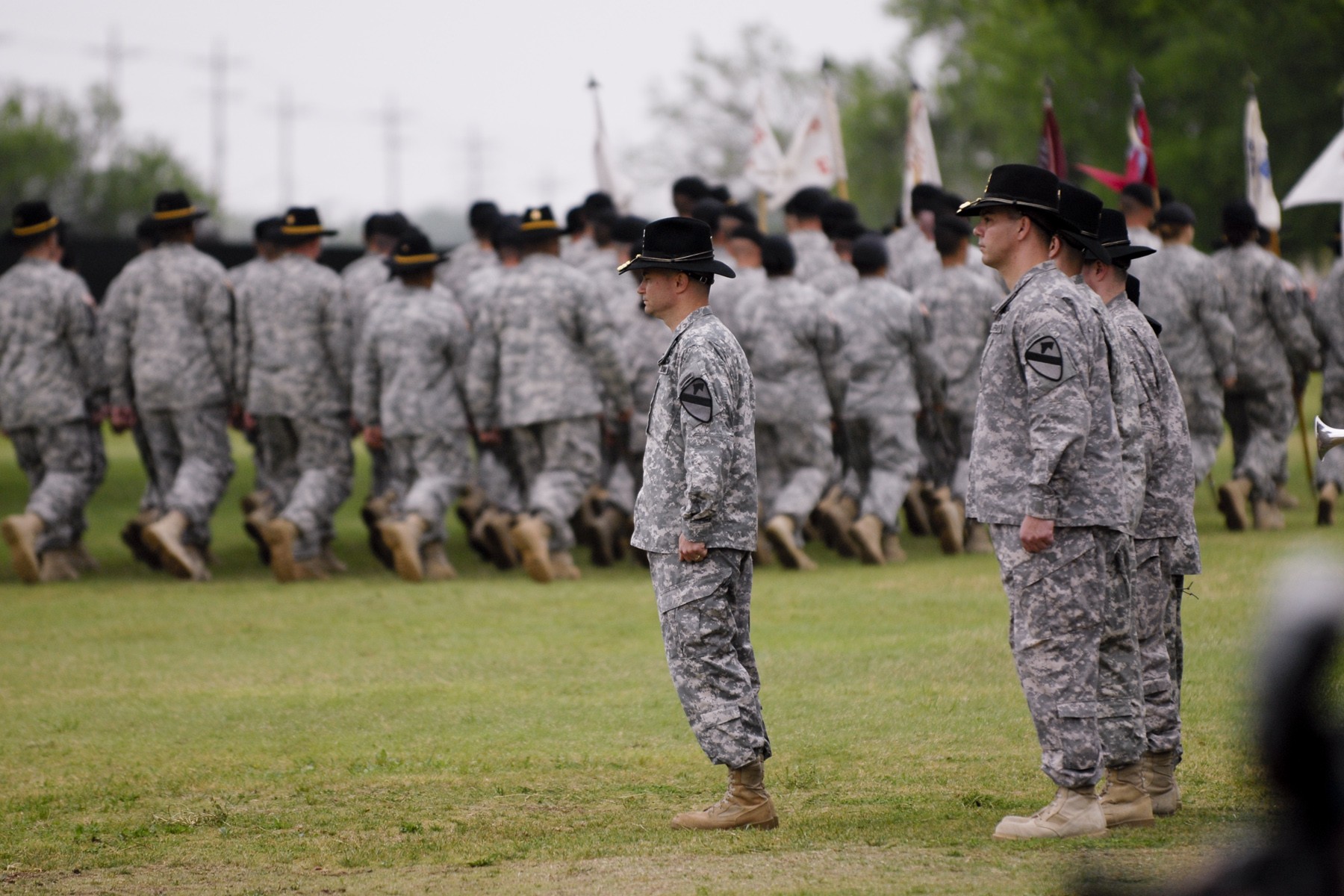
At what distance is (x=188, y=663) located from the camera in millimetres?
9055

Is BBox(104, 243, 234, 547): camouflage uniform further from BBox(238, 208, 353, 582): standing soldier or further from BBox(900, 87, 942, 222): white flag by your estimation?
BBox(900, 87, 942, 222): white flag

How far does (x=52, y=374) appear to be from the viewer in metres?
12.5

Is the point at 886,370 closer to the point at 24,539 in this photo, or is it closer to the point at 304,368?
the point at 304,368

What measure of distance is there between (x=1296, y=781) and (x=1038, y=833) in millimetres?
3772

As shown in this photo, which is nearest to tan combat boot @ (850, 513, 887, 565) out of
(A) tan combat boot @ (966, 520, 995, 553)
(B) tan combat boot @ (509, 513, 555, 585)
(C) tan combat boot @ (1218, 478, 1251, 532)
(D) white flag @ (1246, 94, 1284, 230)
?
(A) tan combat boot @ (966, 520, 995, 553)

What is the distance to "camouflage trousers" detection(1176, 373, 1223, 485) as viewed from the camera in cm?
1252

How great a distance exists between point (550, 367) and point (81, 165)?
55944mm

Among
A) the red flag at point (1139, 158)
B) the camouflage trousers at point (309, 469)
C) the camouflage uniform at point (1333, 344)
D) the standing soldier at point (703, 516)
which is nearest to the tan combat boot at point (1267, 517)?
the camouflage uniform at point (1333, 344)

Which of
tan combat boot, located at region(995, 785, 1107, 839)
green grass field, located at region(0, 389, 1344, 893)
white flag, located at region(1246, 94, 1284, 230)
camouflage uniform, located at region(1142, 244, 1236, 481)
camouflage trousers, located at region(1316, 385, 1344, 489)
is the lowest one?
green grass field, located at region(0, 389, 1344, 893)

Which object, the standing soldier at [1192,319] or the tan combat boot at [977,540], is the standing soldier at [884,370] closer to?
the tan combat boot at [977,540]

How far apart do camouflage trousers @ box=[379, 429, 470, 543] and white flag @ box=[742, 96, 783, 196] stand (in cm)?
608

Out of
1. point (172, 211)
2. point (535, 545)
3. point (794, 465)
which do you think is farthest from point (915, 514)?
point (172, 211)

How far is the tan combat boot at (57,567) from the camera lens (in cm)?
1247

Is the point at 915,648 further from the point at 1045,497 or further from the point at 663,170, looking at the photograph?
the point at 663,170
